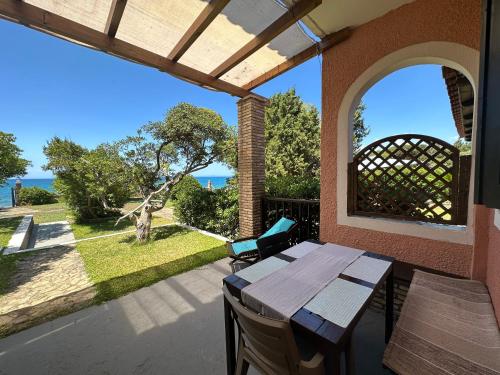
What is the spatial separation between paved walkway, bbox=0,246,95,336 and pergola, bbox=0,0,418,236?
3312mm

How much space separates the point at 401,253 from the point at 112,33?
436cm

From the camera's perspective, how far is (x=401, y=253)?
2.31m

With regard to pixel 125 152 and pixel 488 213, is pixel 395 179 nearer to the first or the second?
pixel 488 213

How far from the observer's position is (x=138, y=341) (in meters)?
1.98

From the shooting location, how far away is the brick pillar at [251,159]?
13.6 feet

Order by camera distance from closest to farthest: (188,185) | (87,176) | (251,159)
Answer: (251,159) → (87,176) → (188,185)

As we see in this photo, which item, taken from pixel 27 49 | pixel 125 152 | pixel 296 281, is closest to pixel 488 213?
pixel 296 281

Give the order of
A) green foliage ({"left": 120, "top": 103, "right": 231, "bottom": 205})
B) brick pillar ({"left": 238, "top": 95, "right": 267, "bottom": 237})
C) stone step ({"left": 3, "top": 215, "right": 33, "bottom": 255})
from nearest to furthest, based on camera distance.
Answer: brick pillar ({"left": 238, "top": 95, "right": 267, "bottom": 237})
stone step ({"left": 3, "top": 215, "right": 33, "bottom": 255})
green foliage ({"left": 120, "top": 103, "right": 231, "bottom": 205})

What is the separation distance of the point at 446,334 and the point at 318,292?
2.48 feet

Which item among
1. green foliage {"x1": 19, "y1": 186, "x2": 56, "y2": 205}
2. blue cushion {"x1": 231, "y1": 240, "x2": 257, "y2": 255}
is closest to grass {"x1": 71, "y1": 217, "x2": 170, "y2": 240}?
Answer: blue cushion {"x1": 231, "y1": 240, "x2": 257, "y2": 255}

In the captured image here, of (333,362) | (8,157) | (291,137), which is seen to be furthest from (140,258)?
(291,137)

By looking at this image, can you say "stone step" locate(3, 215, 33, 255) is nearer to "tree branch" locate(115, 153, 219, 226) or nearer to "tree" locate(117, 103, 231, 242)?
"tree branch" locate(115, 153, 219, 226)

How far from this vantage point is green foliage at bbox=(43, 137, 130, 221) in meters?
5.47

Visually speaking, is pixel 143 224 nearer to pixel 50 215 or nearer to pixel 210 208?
pixel 210 208
